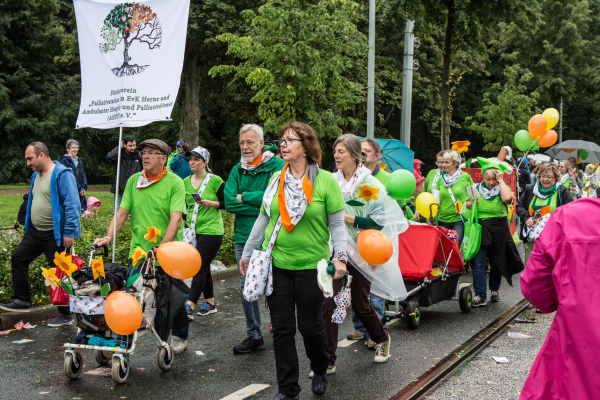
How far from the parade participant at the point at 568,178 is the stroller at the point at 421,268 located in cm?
810

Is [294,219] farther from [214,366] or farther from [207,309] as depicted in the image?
[207,309]

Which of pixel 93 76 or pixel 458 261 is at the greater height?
pixel 93 76

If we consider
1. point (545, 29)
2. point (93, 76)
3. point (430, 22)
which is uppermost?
point (545, 29)

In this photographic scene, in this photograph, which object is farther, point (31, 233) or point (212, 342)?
point (31, 233)

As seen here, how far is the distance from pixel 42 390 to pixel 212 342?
181 cm

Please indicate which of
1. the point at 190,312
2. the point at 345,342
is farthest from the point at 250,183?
the point at 190,312

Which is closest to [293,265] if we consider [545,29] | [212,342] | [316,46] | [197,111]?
[212,342]

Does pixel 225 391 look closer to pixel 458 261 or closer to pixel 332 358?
pixel 332 358

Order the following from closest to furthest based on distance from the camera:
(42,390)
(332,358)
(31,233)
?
(42,390) → (332,358) → (31,233)

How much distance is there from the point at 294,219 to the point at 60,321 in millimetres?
3791

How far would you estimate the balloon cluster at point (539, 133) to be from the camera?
30.5 ft

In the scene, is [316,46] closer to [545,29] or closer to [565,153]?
[565,153]

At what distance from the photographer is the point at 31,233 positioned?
6652 millimetres

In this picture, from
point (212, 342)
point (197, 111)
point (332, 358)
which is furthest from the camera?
point (197, 111)
